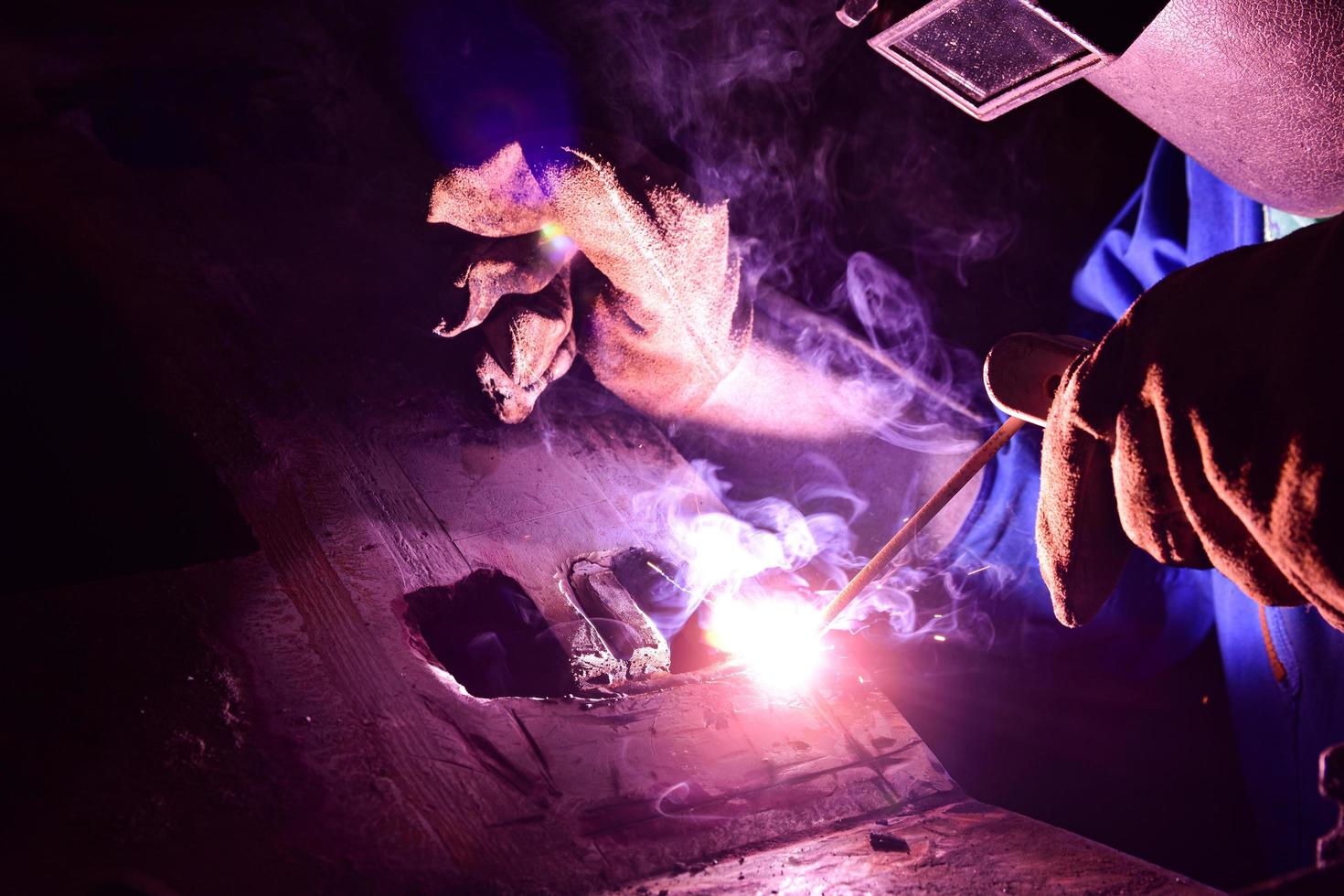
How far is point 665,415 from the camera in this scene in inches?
150

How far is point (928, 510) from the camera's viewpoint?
223cm

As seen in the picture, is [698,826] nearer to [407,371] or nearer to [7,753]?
[7,753]

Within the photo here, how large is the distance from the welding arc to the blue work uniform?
1.74 meters

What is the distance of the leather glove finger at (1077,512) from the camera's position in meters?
1.53

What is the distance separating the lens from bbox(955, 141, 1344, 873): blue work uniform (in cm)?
300

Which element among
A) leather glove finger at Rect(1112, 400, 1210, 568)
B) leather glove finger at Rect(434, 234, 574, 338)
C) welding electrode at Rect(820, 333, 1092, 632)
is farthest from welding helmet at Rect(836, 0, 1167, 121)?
leather glove finger at Rect(434, 234, 574, 338)

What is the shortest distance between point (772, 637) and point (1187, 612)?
7.55 feet

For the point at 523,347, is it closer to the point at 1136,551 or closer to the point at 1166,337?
the point at 1166,337

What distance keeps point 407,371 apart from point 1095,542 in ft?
8.70

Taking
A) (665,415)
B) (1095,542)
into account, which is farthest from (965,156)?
(1095,542)

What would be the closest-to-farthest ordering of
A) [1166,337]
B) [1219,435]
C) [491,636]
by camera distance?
1. [1219,435]
2. [1166,337]
3. [491,636]

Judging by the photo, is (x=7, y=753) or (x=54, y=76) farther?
(x=54, y=76)

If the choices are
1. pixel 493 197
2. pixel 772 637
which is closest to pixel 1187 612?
pixel 772 637

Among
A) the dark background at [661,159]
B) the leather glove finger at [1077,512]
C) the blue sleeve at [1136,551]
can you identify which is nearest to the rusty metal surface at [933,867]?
the leather glove finger at [1077,512]
